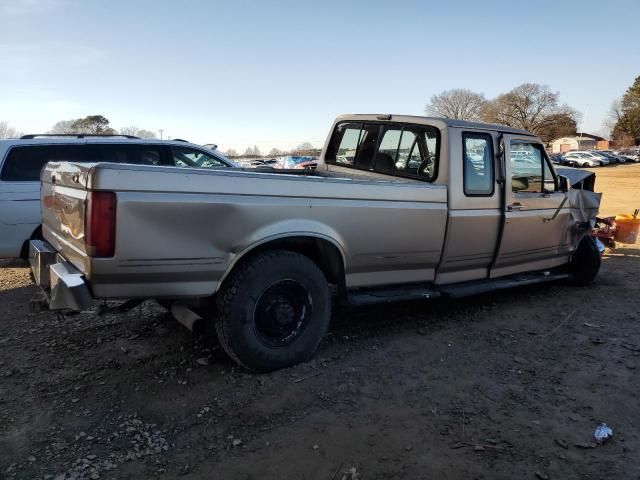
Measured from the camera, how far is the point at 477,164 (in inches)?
196

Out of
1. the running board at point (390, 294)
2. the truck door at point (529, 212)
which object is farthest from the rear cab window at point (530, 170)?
the running board at point (390, 294)

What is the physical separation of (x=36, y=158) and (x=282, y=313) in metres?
4.90

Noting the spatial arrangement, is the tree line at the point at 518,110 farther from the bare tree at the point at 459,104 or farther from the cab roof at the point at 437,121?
the cab roof at the point at 437,121

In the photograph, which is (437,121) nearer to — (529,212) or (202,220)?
(529,212)

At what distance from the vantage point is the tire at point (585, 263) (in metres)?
6.47

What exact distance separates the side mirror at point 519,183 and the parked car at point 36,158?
373 cm

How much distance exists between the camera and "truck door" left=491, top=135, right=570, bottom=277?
5.25m

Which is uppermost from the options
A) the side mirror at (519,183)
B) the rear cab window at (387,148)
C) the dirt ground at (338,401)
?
the rear cab window at (387,148)

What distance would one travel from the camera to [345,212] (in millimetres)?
3986

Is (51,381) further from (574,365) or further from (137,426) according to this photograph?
(574,365)

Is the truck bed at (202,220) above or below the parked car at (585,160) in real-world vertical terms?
below

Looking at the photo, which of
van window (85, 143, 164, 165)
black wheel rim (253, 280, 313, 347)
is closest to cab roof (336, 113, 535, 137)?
black wheel rim (253, 280, 313, 347)

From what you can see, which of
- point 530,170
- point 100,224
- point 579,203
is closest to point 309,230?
point 100,224

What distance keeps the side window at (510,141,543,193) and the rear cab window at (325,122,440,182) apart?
1.00 meters
